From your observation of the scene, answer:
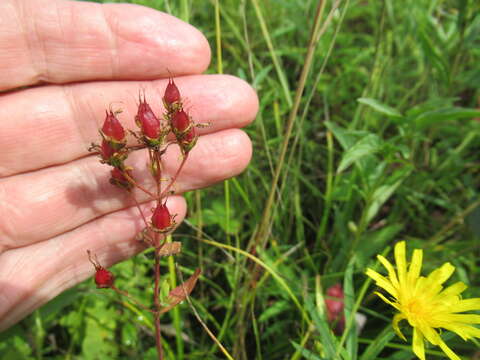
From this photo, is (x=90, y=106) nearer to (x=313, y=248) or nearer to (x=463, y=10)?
(x=313, y=248)

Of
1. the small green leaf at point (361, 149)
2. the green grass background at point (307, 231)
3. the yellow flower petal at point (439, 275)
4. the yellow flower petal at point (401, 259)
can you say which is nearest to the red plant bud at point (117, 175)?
the green grass background at point (307, 231)

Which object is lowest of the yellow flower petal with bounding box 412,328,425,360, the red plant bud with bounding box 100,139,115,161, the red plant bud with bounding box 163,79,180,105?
the yellow flower petal with bounding box 412,328,425,360

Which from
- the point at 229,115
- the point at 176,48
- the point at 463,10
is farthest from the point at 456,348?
the point at 176,48

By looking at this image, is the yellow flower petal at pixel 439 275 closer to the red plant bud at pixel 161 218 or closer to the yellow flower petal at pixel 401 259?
the yellow flower petal at pixel 401 259

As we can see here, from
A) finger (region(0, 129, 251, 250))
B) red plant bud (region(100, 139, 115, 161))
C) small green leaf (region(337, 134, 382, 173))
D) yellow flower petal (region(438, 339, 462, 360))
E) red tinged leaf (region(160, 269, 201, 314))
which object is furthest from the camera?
finger (region(0, 129, 251, 250))

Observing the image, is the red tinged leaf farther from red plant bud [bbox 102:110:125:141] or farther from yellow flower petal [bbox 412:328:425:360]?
yellow flower petal [bbox 412:328:425:360]

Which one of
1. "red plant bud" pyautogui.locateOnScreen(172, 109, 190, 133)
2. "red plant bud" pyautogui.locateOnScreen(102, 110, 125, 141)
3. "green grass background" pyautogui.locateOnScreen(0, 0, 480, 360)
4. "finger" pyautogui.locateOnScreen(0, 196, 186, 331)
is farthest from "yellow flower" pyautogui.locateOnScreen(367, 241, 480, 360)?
"finger" pyautogui.locateOnScreen(0, 196, 186, 331)

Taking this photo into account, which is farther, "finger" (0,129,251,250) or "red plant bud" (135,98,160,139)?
"finger" (0,129,251,250)
